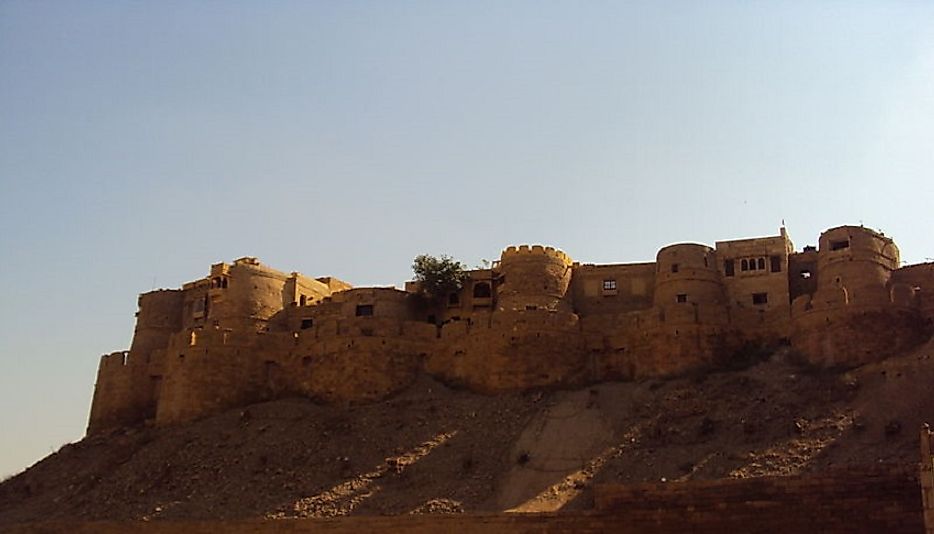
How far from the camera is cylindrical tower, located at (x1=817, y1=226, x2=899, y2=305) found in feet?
121

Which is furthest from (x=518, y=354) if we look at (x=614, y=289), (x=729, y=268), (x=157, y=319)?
(x=157, y=319)

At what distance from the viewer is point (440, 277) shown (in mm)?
43562

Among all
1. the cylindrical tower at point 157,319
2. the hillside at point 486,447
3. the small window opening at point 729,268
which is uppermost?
the small window opening at point 729,268

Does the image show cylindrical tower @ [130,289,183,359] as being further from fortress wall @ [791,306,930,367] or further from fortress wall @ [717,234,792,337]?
fortress wall @ [791,306,930,367]

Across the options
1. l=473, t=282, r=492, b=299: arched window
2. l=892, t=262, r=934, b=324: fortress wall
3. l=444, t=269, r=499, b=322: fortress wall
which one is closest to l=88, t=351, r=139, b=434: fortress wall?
l=444, t=269, r=499, b=322: fortress wall

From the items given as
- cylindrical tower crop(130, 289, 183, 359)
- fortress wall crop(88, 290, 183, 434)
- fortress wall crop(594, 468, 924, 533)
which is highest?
cylindrical tower crop(130, 289, 183, 359)

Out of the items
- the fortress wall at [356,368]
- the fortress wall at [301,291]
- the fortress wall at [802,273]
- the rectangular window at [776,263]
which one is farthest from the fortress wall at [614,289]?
the fortress wall at [301,291]

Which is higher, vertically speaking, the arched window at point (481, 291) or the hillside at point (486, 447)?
the arched window at point (481, 291)

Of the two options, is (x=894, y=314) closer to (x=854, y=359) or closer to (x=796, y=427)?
(x=854, y=359)

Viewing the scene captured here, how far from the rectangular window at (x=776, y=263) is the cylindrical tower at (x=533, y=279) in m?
7.31

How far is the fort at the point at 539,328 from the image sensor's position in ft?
118

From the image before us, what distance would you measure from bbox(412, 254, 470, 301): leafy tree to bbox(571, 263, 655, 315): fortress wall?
4369 millimetres

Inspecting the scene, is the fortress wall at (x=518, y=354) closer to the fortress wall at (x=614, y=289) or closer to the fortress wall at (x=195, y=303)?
the fortress wall at (x=614, y=289)

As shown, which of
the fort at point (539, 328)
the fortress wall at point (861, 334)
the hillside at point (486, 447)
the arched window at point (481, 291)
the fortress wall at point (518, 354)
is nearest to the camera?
the hillside at point (486, 447)
